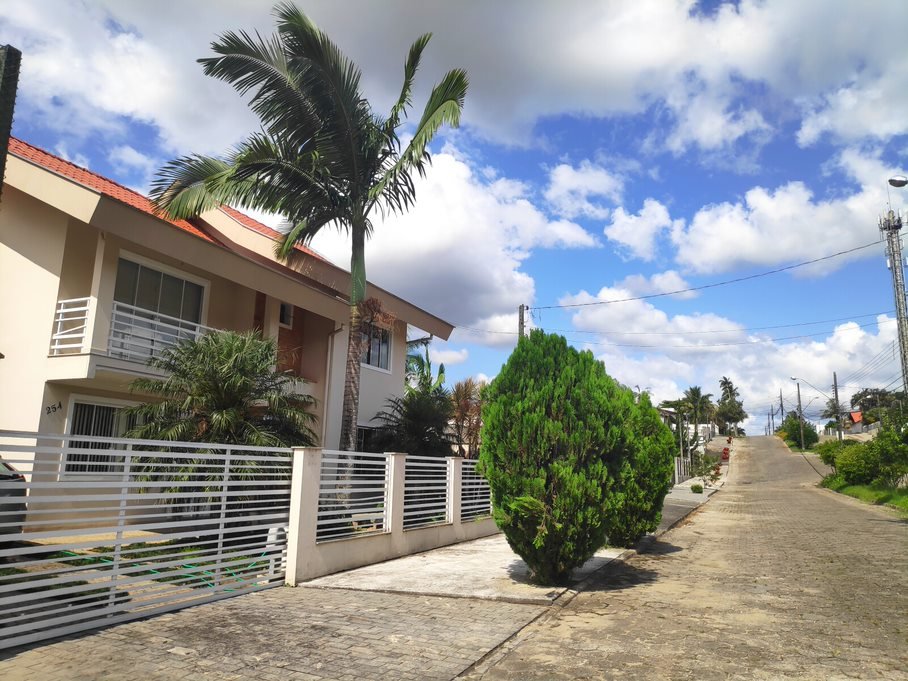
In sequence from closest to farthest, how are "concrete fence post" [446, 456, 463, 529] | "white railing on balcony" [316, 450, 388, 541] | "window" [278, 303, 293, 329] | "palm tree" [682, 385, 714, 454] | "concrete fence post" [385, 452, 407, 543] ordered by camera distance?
"white railing on balcony" [316, 450, 388, 541]
"concrete fence post" [385, 452, 407, 543]
"concrete fence post" [446, 456, 463, 529]
"window" [278, 303, 293, 329]
"palm tree" [682, 385, 714, 454]

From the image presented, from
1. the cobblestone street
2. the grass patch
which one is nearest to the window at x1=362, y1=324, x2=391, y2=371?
the cobblestone street

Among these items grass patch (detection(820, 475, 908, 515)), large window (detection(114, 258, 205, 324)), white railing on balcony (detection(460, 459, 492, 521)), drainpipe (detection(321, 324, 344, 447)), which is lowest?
grass patch (detection(820, 475, 908, 515))

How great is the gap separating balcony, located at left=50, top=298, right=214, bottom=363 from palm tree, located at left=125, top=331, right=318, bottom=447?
2.81 ft

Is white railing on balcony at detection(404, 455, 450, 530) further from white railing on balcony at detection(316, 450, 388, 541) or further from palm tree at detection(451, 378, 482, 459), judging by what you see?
palm tree at detection(451, 378, 482, 459)

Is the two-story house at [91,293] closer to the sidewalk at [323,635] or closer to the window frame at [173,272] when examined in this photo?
the window frame at [173,272]

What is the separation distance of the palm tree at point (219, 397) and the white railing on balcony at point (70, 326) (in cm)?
163

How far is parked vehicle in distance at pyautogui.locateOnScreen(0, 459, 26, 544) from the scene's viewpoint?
4781 millimetres

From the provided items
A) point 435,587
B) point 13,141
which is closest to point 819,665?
point 435,587

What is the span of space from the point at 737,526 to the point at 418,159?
1343cm

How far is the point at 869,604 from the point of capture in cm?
746

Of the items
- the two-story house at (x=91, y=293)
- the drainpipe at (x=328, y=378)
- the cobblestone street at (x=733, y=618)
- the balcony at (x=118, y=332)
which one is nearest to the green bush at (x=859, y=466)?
the cobblestone street at (x=733, y=618)

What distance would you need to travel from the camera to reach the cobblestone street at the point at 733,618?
5.12m

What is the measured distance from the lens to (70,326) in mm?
12055

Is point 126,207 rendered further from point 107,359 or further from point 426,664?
point 426,664
